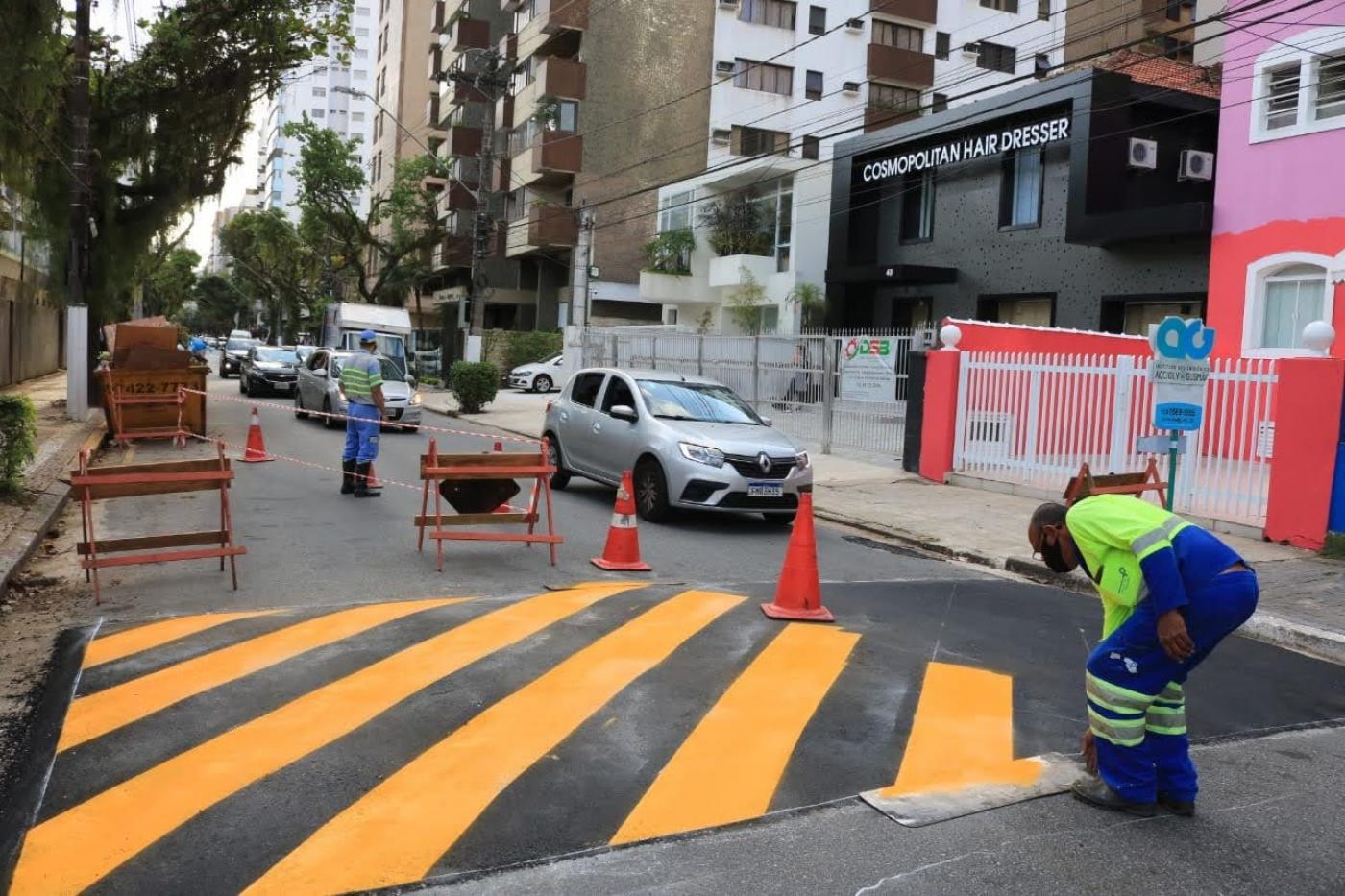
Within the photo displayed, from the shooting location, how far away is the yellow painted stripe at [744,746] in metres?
→ 4.33

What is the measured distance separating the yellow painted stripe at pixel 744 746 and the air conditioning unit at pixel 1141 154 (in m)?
18.9

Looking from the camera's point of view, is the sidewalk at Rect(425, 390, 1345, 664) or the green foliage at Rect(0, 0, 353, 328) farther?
the green foliage at Rect(0, 0, 353, 328)

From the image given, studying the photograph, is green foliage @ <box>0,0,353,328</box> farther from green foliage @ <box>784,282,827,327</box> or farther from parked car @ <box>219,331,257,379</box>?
parked car @ <box>219,331,257,379</box>

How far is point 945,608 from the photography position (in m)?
8.37

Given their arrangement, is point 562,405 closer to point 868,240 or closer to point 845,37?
point 868,240

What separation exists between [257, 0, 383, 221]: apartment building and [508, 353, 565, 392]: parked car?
204 feet

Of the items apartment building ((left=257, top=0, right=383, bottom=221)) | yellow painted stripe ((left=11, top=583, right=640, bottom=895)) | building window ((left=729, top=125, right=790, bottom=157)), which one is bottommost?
yellow painted stripe ((left=11, top=583, right=640, bottom=895))

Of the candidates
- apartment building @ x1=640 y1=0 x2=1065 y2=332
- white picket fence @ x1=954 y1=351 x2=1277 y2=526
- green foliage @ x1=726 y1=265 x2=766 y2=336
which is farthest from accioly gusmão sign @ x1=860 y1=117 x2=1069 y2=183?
white picket fence @ x1=954 y1=351 x2=1277 y2=526

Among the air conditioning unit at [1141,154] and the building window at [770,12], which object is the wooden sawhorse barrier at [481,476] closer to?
the air conditioning unit at [1141,154]

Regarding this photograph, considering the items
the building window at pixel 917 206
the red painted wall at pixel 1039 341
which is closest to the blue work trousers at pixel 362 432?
the red painted wall at pixel 1039 341

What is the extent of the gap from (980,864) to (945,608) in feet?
14.8

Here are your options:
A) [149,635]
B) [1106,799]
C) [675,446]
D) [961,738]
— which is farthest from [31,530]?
[1106,799]

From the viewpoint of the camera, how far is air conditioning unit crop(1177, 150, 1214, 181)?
885 inches

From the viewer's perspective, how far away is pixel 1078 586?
9859 millimetres
